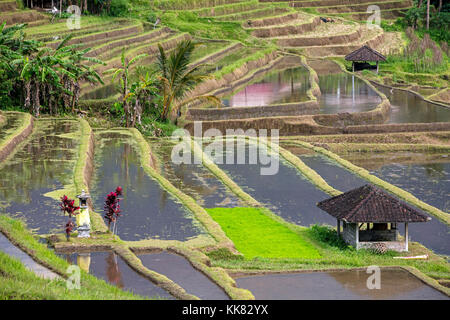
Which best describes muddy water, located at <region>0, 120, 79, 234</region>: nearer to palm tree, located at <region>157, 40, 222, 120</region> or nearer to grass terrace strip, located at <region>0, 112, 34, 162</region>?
grass terrace strip, located at <region>0, 112, 34, 162</region>

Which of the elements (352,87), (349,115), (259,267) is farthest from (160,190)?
(352,87)

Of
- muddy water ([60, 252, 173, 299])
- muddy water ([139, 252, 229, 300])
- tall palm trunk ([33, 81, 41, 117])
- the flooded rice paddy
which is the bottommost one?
the flooded rice paddy

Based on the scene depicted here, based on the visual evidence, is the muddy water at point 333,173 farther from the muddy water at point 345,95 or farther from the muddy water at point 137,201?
the muddy water at point 345,95

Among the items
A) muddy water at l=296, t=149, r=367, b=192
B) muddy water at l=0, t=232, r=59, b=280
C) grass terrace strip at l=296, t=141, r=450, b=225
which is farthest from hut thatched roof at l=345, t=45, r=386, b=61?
muddy water at l=0, t=232, r=59, b=280

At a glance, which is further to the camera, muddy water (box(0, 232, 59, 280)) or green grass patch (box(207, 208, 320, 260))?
green grass patch (box(207, 208, 320, 260))

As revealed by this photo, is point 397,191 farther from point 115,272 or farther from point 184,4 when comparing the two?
point 184,4
